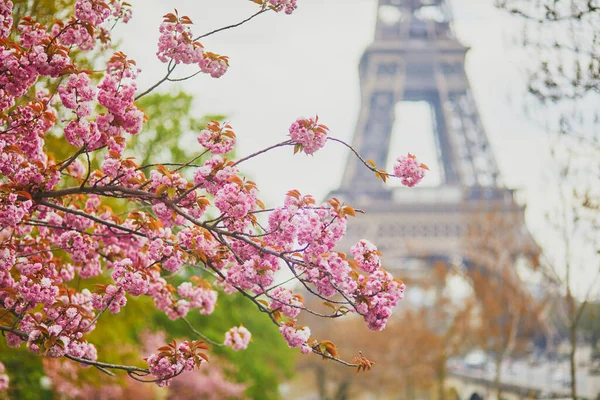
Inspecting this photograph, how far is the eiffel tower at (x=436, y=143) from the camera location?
115ft

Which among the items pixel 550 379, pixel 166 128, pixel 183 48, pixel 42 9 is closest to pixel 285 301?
pixel 183 48

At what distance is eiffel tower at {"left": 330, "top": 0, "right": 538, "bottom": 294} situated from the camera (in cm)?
3509

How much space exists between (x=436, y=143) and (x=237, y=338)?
3802 cm

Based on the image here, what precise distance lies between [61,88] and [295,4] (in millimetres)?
1482

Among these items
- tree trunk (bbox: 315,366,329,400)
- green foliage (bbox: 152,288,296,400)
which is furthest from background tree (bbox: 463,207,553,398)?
tree trunk (bbox: 315,366,329,400)

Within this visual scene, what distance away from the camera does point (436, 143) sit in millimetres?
41531

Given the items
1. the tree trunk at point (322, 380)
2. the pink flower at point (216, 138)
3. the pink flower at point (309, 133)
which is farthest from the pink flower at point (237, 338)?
the tree trunk at point (322, 380)

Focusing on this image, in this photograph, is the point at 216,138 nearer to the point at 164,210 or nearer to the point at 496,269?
the point at 164,210

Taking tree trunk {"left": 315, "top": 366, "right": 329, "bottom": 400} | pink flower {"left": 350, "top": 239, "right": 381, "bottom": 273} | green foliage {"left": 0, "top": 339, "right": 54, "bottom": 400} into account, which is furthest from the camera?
tree trunk {"left": 315, "top": 366, "right": 329, "bottom": 400}

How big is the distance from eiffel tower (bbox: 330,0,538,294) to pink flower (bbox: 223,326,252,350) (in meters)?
26.0

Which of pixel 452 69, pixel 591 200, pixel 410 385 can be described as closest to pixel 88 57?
pixel 591 200

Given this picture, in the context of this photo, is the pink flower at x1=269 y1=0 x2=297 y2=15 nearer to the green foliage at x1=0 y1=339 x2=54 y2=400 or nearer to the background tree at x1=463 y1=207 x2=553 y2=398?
the green foliage at x1=0 y1=339 x2=54 y2=400

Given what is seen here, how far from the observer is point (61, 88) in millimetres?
3842

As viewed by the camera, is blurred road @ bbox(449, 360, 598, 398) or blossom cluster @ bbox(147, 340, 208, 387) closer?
blossom cluster @ bbox(147, 340, 208, 387)
